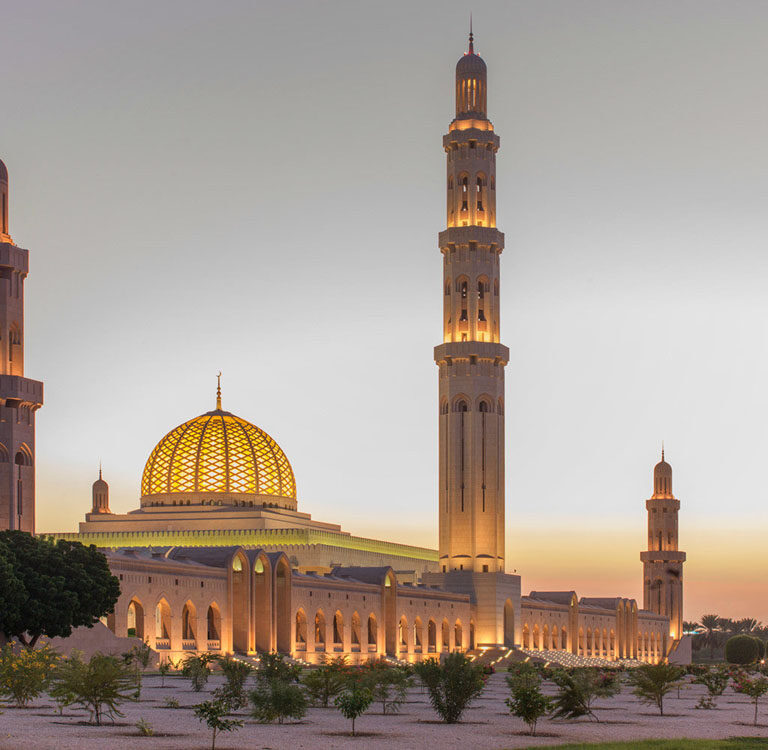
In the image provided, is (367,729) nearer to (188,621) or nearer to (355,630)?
(188,621)

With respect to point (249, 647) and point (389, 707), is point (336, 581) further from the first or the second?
point (389, 707)

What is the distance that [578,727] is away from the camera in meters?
26.5

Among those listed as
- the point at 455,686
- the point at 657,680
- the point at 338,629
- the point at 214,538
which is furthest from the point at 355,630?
the point at 455,686

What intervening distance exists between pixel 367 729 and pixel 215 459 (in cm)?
5340

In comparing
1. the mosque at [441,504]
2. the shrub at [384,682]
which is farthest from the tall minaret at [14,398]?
the shrub at [384,682]

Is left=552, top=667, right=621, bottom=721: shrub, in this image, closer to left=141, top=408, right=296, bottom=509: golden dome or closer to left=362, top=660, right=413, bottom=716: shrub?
left=362, top=660, right=413, bottom=716: shrub

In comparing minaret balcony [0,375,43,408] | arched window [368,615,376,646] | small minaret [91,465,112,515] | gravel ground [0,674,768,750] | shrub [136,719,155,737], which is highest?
minaret balcony [0,375,43,408]

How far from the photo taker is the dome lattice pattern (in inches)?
3049

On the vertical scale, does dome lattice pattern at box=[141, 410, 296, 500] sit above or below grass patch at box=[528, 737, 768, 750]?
above

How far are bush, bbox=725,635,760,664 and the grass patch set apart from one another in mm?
81108

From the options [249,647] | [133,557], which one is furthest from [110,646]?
[249,647]

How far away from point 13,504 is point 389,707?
103 ft

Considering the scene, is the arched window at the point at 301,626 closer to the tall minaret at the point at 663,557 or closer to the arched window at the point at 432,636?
the arched window at the point at 432,636

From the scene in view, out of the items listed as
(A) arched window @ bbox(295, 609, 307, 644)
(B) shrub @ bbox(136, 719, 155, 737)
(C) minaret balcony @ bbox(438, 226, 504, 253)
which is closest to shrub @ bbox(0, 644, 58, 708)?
(B) shrub @ bbox(136, 719, 155, 737)
